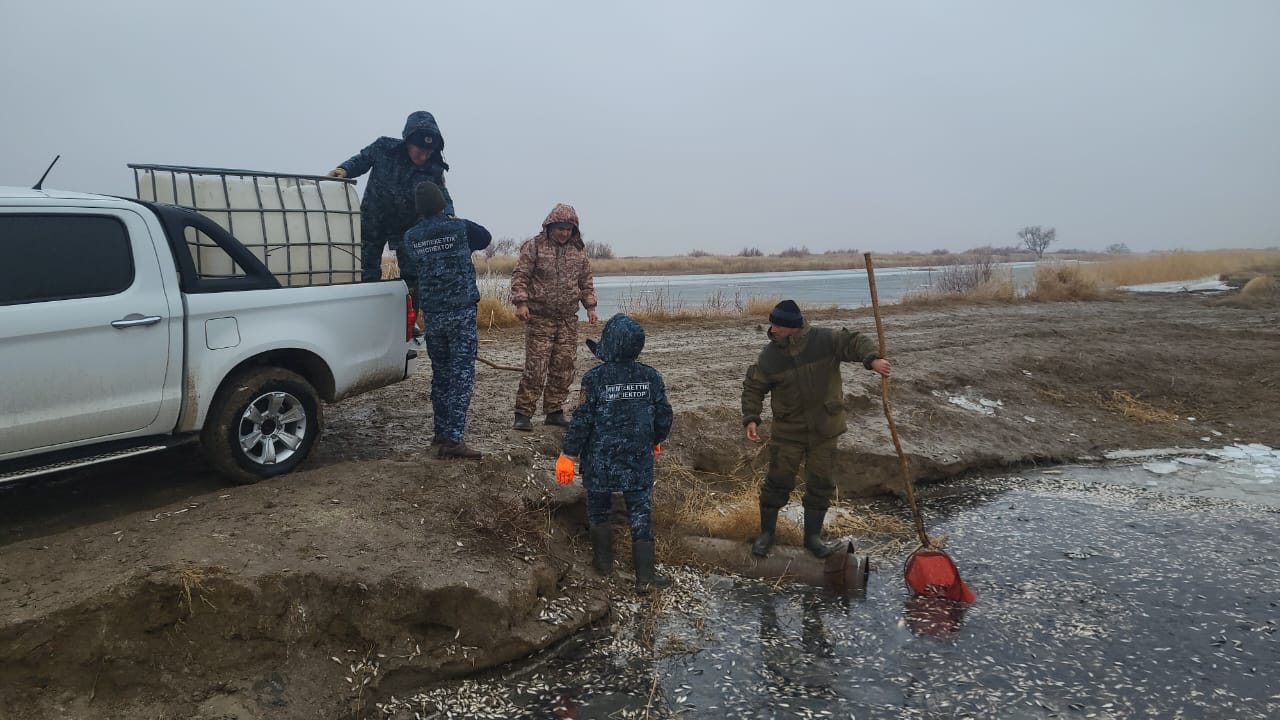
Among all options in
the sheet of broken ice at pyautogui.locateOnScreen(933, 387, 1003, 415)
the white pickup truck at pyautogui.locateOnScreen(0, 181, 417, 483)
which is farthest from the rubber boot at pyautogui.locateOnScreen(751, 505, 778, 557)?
the sheet of broken ice at pyautogui.locateOnScreen(933, 387, 1003, 415)

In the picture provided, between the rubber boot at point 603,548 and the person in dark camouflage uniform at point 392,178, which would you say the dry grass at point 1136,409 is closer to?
the rubber boot at point 603,548

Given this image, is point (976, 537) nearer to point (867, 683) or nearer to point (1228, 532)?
point (1228, 532)

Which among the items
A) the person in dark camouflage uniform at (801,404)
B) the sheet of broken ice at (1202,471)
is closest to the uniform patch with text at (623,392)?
the person in dark camouflage uniform at (801,404)

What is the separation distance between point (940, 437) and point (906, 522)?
2142 millimetres

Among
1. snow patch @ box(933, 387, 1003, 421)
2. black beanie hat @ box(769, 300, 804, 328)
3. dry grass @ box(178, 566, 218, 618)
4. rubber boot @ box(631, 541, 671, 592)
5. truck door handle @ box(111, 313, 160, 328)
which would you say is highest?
truck door handle @ box(111, 313, 160, 328)

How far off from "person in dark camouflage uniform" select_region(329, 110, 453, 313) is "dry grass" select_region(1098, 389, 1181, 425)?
9168mm

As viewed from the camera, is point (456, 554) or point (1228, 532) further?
point (1228, 532)

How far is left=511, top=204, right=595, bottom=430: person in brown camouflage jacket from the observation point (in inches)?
279

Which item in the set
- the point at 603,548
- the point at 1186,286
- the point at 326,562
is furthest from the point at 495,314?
the point at 1186,286

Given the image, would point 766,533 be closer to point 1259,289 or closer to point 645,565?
point 645,565

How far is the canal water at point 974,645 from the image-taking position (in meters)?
4.39

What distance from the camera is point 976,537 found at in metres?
6.99

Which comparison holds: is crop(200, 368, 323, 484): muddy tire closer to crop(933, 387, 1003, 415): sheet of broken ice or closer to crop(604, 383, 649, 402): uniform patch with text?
crop(604, 383, 649, 402): uniform patch with text

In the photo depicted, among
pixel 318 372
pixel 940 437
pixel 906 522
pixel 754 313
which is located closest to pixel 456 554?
pixel 318 372
